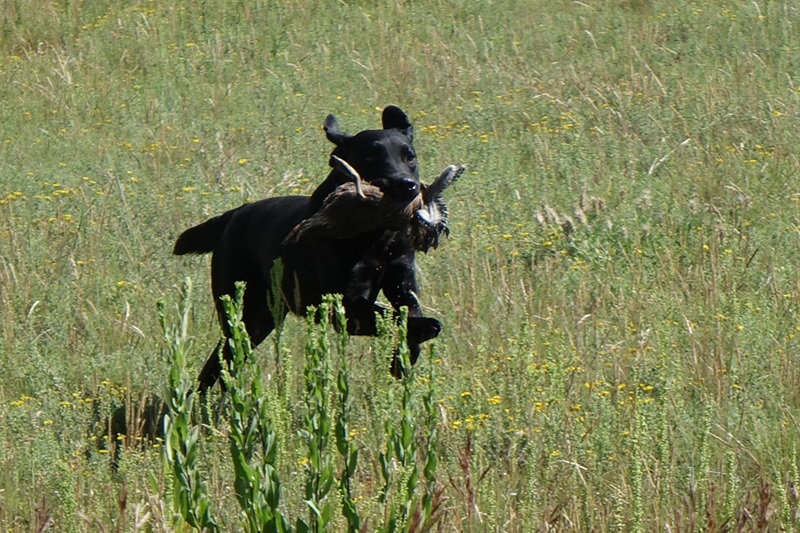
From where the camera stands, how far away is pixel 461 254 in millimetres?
7305

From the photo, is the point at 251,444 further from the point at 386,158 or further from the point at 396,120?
the point at 396,120

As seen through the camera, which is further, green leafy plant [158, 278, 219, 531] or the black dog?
the black dog

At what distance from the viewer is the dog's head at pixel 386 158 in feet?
17.7

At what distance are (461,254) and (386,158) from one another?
5.72ft

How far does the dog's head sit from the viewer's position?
5406 millimetres

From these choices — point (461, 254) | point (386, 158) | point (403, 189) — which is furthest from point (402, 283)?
point (461, 254)

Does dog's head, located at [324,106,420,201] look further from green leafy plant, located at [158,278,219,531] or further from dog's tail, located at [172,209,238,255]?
green leafy plant, located at [158,278,219,531]

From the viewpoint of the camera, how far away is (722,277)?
6348 millimetres

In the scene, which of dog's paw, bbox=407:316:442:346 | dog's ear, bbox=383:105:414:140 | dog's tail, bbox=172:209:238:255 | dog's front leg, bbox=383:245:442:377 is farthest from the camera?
dog's tail, bbox=172:209:238:255

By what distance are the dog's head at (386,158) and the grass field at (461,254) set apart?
744mm

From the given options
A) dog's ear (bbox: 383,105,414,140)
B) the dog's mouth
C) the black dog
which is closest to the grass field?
the black dog

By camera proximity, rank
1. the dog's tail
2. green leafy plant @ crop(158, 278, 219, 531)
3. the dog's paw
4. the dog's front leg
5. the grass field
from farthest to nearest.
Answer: the dog's tail < the dog's front leg < the dog's paw < the grass field < green leafy plant @ crop(158, 278, 219, 531)

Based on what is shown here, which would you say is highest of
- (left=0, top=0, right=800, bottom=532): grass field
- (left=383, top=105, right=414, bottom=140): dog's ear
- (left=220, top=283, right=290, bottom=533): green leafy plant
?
(left=383, top=105, right=414, bottom=140): dog's ear

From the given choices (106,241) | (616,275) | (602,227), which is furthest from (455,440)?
(106,241)
